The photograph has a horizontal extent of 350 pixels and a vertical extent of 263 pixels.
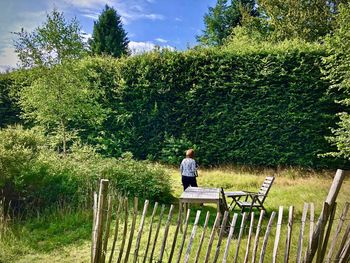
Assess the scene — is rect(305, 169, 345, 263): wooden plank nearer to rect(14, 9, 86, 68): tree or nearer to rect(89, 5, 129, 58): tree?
rect(14, 9, 86, 68): tree

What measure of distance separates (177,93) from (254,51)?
3.53m

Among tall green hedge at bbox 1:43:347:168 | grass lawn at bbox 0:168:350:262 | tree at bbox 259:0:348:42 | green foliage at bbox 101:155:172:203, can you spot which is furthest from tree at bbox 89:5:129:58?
green foliage at bbox 101:155:172:203

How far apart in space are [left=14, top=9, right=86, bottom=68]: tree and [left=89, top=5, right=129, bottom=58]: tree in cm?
1771

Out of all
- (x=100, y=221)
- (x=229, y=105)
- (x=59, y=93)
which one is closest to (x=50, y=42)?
A: (x=59, y=93)

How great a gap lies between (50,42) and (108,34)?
1909cm

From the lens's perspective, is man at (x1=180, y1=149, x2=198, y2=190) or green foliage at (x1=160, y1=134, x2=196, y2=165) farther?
green foliage at (x1=160, y1=134, x2=196, y2=165)

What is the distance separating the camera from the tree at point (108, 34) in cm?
2936

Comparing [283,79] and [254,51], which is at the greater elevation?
[254,51]

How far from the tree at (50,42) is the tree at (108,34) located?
1771 cm

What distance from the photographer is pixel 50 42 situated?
1170cm

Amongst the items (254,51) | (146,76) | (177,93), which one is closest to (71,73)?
(146,76)

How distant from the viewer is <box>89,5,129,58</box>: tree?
2936 centimetres

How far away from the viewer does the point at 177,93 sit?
14258 mm

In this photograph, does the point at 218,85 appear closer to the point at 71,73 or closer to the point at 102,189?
the point at 71,73
